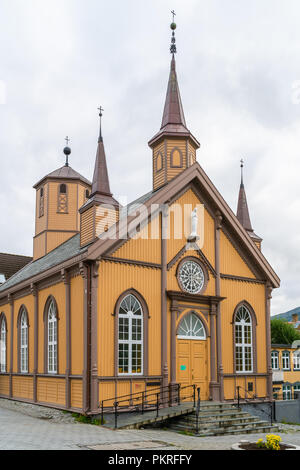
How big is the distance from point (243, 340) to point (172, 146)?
8443 mm

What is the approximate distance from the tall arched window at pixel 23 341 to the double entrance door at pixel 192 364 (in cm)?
719

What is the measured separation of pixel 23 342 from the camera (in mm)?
24344

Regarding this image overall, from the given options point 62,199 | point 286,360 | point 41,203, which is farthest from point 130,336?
point 286,360

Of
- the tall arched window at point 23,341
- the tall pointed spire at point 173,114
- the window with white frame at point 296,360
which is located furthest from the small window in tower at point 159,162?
the window with white frame at point 296,360

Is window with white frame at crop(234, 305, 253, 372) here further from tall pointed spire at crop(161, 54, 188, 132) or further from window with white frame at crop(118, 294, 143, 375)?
tall pointed spire at crop(161, 54, 188, 132)

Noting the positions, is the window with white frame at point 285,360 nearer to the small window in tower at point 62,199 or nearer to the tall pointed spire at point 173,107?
the small window in tower at point 62,199

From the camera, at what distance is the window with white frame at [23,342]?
940 inches

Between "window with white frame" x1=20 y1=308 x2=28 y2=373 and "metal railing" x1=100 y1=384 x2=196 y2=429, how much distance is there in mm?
6847

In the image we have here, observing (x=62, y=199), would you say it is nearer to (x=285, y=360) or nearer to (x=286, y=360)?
(x=285, y=360)

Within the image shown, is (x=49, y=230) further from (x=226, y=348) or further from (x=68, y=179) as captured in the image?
(x=226, y=348)
